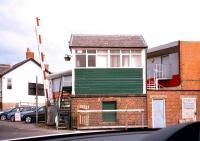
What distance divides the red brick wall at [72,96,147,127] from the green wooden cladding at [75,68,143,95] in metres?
0.50

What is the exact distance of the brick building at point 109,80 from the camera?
3173 centimetres

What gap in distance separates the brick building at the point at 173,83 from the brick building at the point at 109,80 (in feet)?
3.23

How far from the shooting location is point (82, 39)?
33.8 m

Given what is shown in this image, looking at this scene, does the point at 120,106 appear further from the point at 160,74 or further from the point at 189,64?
the point at 160,74

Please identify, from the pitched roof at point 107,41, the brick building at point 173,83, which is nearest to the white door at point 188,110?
the brick building at point 173,83

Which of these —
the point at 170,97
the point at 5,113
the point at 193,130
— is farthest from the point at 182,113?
the point at 193,130

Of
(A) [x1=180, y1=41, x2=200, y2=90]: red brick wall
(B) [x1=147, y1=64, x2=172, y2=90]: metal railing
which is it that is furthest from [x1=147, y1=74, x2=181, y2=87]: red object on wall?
(A) [x1=180, y1=41, x2=200, y2=90]: red brick wall

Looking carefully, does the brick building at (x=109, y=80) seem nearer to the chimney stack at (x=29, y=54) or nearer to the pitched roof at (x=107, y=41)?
the pitched roof at (x=107, y=41)

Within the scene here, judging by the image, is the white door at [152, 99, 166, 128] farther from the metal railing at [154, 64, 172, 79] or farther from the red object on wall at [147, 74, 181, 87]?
the metal railing at [154, 64, 172, 79]

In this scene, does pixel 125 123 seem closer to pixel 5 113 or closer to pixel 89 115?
pixel 89 115

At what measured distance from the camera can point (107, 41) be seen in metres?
33.9

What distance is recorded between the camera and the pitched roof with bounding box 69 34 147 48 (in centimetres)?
3312

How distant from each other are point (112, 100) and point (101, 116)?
1728mm

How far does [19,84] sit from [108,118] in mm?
32262
